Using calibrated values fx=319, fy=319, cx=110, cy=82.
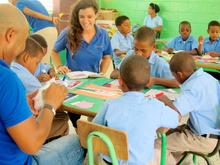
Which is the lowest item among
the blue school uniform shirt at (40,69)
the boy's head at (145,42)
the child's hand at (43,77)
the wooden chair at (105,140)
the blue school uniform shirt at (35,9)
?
the wooden chair at (105,140)

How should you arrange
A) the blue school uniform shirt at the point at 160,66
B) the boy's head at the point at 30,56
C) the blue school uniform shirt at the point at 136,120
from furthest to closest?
the blue school uniform shirt at the point at 160,66, the boy's head at the point at 30,56, the blue school uniform shirt at the point at 136,120

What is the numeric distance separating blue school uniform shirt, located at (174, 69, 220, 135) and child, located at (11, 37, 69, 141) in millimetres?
913

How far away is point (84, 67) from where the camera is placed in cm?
303

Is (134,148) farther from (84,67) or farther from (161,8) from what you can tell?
(161,8)

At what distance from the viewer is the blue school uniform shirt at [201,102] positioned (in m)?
1.86

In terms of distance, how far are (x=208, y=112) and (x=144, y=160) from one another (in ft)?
2.00

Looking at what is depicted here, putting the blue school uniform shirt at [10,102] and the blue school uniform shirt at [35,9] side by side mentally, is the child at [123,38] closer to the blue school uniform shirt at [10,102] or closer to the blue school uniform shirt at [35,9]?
the blue school uniform shirt at [35,9]

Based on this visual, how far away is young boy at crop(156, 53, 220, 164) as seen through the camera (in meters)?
1.88

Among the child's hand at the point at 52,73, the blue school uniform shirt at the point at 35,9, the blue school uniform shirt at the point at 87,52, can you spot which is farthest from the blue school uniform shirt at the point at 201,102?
the blue school uniform shirt at the point at 35,9

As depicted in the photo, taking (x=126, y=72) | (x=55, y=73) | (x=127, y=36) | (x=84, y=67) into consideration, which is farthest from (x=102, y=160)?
(x=127, y=36)

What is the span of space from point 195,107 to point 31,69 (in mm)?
1115

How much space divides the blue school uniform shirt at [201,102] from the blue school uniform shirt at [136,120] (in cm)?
31

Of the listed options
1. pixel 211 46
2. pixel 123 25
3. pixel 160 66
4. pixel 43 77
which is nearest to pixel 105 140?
pixel 43 77

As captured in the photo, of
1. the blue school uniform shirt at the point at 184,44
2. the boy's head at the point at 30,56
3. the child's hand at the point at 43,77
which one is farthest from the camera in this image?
the blue school uniform shirt at the point at 184,44
